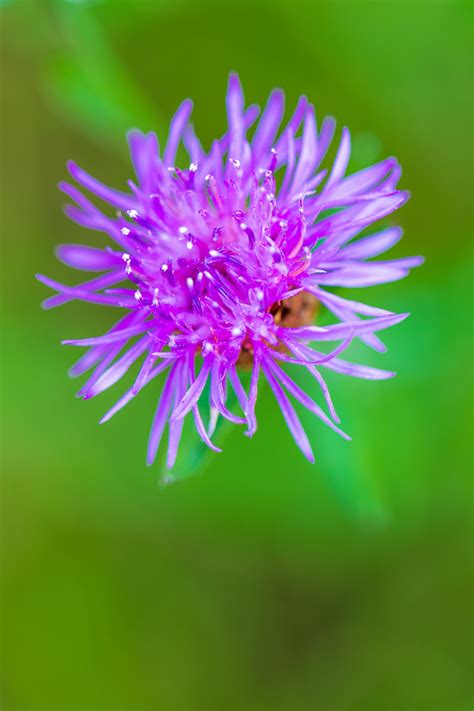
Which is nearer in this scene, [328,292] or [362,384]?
[328,292]

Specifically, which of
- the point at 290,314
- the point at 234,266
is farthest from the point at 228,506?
Answer: the point at 234,266

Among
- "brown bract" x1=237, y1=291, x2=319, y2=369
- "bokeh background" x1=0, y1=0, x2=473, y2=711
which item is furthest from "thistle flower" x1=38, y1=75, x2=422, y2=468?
"bokeh background" x1=0, y1=0, x2=473, y2=711

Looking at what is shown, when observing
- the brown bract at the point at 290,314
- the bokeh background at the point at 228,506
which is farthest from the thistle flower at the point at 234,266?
the bokeh background at the point at 228,506

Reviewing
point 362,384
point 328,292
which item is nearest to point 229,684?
point 362,384

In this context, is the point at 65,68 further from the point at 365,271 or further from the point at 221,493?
the point at 221,493

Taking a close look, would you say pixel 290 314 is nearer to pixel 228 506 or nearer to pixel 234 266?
pixel 234 266

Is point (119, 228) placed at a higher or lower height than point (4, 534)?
higher
